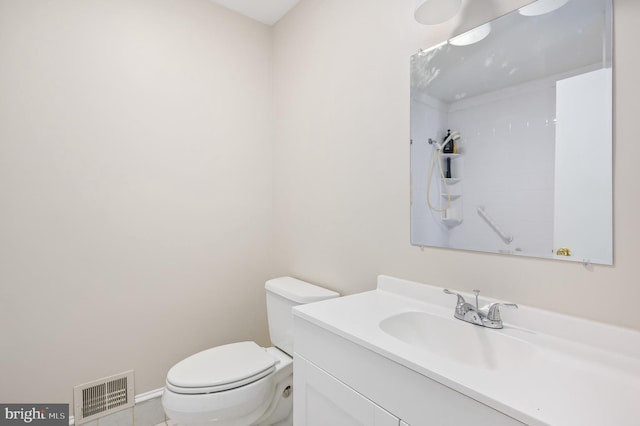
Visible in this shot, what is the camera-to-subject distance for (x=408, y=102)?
1.28 meters

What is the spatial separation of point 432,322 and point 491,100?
786 mm

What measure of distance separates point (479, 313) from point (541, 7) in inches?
37.1

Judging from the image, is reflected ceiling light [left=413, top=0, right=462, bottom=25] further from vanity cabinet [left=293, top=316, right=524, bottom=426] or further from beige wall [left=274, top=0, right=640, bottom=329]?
vanity cabinet [left=293, top=316, right=524, bottom=426]

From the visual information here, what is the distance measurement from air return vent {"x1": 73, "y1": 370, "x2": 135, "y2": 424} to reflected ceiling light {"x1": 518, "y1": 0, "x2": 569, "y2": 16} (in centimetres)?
226

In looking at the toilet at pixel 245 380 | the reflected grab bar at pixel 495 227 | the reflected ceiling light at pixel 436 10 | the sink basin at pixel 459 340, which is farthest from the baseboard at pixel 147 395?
the reflected ceiling light at pixel 436 10

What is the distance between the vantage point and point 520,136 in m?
0.98

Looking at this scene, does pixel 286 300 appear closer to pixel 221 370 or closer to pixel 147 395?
pixel 221 370

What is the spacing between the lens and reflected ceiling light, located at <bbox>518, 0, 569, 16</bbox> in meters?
0.90

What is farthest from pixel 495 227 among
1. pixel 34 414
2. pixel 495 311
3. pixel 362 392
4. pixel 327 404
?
pixel 34 414

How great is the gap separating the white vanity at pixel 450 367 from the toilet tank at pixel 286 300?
1.16ft

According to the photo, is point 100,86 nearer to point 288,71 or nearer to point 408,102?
point 288,71

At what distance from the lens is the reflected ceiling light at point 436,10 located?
1.04 m

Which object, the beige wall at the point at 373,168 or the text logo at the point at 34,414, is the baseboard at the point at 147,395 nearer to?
the text logo at the point at 34,414

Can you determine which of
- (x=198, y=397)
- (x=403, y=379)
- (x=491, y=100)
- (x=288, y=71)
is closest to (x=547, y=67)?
(x=491, y=100)
